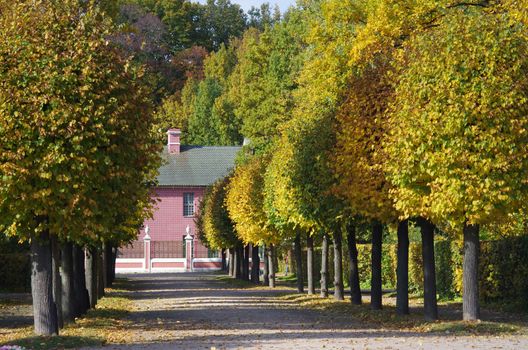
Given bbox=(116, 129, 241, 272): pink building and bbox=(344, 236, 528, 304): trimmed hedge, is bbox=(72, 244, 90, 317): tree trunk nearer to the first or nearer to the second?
bbox=(344, 236, 528, 304): trimmed hedge

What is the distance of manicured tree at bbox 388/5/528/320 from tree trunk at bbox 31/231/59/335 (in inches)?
319

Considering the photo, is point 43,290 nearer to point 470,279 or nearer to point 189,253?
point 470,279

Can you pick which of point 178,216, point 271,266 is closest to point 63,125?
point 271,266

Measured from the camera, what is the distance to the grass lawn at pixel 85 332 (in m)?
21.5

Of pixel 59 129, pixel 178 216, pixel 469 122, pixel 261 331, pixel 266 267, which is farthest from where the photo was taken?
pixel 178 216

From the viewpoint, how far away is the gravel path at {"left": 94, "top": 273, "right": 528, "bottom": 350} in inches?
819

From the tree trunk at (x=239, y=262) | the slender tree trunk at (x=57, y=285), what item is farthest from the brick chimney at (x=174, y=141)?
the slender tree trunk at (x=57, y=285)

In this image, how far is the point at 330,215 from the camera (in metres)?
34.9

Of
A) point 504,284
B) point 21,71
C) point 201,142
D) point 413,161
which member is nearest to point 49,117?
point 21,71

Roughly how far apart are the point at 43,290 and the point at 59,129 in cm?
353

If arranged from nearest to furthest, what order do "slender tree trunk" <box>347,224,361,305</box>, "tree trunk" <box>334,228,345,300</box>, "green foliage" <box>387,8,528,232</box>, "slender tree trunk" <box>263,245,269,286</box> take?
1. "green foliage" <box>387,8,528,232</box>
2. "slender tree trunk" <box>347,224,361,305</box>
3. "tree trunk" <box>334,228,345,300</box>
4. "slender tree trunk" <box>263,245,269,286</box>

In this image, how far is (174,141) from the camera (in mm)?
102062

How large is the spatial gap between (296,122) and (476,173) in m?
15.8

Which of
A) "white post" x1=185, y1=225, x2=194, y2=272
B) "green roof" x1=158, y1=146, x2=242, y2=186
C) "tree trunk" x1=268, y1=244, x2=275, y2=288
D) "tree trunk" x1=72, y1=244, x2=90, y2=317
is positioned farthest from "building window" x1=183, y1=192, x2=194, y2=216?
"tree trunk" x1=72, y1=244, x2=90, y2=317
